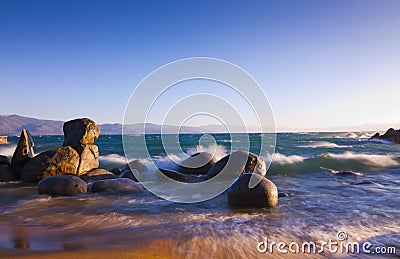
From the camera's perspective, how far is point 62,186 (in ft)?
24.4

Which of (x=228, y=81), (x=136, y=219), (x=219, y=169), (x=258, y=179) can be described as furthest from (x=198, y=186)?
(x=228, y=81)

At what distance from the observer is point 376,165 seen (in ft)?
48.7

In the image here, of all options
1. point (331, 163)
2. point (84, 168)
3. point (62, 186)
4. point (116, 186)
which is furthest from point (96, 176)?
point (331, 163)

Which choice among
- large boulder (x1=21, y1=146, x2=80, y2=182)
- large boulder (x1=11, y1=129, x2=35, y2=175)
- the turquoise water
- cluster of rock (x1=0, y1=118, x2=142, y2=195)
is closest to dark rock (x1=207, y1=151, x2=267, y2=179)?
the turquoise water

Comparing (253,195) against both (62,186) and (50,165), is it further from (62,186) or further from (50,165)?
(50,165)

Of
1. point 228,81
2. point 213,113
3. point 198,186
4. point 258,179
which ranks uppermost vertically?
→ point 228,81

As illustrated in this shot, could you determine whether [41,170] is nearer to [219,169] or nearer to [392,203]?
[219,169]

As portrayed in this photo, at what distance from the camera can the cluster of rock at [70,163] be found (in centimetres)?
947

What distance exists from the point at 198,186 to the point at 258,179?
10.5ft

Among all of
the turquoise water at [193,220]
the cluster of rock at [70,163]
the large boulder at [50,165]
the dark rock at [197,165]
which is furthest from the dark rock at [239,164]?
the large boulder at [50,165]

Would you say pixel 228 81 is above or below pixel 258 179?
above

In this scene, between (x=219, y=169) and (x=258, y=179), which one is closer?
(x=258, y=179)

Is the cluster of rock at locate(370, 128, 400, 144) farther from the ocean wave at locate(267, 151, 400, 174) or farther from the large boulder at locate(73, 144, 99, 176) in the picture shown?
the large boulder at locate(73, 144, 99, 176)

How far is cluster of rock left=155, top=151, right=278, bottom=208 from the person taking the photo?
5.99m
